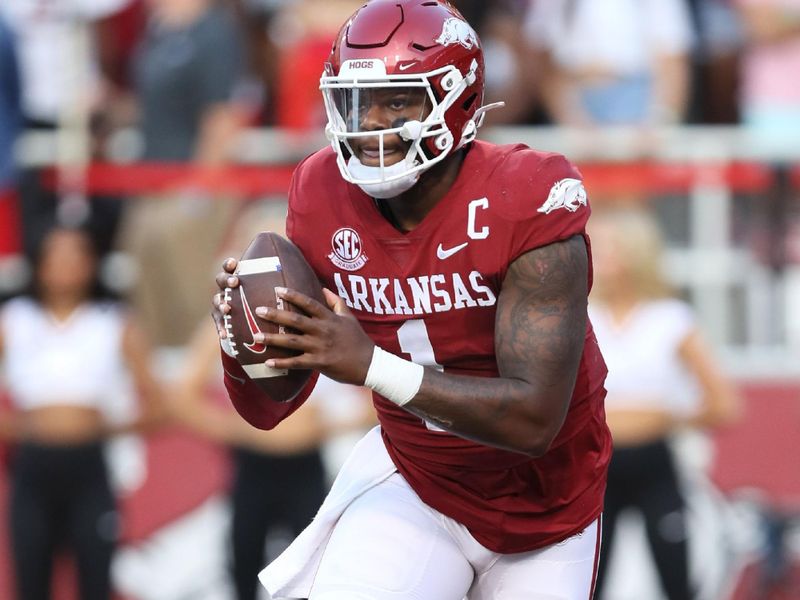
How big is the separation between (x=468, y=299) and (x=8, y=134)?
402 centimetres

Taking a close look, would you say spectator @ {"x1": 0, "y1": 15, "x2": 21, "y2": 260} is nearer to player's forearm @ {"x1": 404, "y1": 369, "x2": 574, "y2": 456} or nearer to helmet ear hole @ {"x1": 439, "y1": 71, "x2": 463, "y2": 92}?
helmet ear hole @ {"x1": 439, "y1": 71, "x2": 463, "y2": 92}

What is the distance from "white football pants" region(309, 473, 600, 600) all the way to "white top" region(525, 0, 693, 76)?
3570 mm

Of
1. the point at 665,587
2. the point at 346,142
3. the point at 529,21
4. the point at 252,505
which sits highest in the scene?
the point at 346,142

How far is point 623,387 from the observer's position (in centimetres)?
624

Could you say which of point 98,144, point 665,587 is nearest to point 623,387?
point 665,587

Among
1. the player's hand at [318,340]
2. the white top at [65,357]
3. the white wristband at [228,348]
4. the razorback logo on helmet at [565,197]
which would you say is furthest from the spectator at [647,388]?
the player's hand at [318,340]

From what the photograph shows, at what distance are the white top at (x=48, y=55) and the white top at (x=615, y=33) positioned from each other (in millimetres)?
2235

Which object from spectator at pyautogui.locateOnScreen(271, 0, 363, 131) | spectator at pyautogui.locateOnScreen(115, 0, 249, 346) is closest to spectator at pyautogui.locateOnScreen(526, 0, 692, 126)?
spectator at pyautogui.locateOnScreen(271, 0, 363, 131)

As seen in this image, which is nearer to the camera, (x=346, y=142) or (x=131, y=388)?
(x=346, y=142)

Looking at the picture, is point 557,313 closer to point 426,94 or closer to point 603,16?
point 426,94

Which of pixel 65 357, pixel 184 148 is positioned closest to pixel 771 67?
pixel 184 148

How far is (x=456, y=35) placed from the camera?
3.56 metres

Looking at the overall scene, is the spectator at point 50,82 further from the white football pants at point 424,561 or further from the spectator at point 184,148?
the white football pants at point 424,561

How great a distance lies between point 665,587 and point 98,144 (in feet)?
11.0
